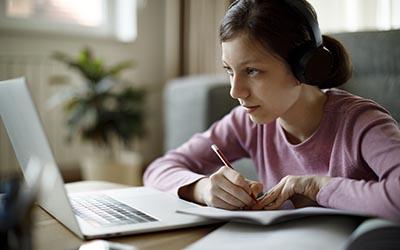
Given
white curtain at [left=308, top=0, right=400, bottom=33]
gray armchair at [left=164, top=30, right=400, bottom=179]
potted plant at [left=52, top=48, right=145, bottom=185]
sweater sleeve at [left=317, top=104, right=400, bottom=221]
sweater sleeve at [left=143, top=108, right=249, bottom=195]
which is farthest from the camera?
potted plant at [left=52, top=48, right=145, bottom=185]

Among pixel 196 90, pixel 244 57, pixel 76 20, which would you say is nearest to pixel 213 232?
pixel 244 57

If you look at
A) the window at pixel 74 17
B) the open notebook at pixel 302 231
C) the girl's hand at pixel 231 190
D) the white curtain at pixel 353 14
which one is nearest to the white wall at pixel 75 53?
the window at pixel 74 17

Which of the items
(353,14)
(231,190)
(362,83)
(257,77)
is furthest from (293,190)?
(353,14)

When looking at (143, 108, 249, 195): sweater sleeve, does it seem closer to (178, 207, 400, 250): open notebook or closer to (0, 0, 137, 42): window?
(178, 207, 400, 250): open notebook

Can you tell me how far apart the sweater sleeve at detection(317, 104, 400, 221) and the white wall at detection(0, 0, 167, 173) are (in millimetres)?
1906

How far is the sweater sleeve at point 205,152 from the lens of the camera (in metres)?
1.10

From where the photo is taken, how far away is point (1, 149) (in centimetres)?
291

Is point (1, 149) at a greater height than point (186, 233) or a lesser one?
lesser

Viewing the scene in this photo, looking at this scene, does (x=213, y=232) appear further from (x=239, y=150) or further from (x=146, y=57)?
(x=146, y=57)

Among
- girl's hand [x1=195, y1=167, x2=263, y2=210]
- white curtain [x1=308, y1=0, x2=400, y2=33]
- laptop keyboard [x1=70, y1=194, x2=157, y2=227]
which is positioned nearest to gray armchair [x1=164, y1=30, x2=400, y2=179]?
girl's hand [x1=195, y1=167, x2=263, y2=210]

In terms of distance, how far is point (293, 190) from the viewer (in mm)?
809

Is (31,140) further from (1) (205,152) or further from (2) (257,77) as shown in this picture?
(1) (205,152)

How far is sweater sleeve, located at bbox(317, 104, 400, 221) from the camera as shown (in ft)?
2.32

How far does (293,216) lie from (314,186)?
0.13m
